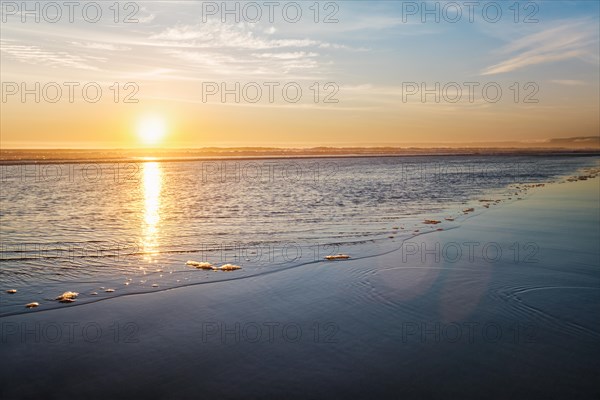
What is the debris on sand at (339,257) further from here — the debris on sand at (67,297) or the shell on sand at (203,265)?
the debris on sand at (67,297)

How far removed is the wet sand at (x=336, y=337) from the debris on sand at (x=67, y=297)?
1.36ft

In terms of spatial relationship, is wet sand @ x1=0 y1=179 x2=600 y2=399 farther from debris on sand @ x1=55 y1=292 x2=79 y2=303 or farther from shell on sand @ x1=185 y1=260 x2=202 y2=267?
shell on sand @ x1=185 y1=260 x2=202 y2=267

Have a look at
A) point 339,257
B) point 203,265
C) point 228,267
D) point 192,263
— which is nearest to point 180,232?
point 192,263

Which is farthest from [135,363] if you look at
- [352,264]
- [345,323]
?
[352,264]

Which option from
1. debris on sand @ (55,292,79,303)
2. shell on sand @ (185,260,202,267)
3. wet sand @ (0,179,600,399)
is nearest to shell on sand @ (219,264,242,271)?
shell on sand @ (185,260,202,267)

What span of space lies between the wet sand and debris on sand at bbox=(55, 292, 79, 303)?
1.36ft

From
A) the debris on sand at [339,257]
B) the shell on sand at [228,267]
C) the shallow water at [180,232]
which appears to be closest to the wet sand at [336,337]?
the debris on sand at [339,257]

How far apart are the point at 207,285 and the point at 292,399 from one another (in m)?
4.22

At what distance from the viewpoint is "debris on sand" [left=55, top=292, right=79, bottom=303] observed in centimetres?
749

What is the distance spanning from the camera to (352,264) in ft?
32.0

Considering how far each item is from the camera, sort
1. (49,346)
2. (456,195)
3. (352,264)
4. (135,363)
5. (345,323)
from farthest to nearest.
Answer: (456,195) < (352,264) < (345,323) < (49,346) < (135,363)

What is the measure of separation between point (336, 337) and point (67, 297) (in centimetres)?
456

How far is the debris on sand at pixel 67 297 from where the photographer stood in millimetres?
7492

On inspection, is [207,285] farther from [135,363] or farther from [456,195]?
[456,195]
